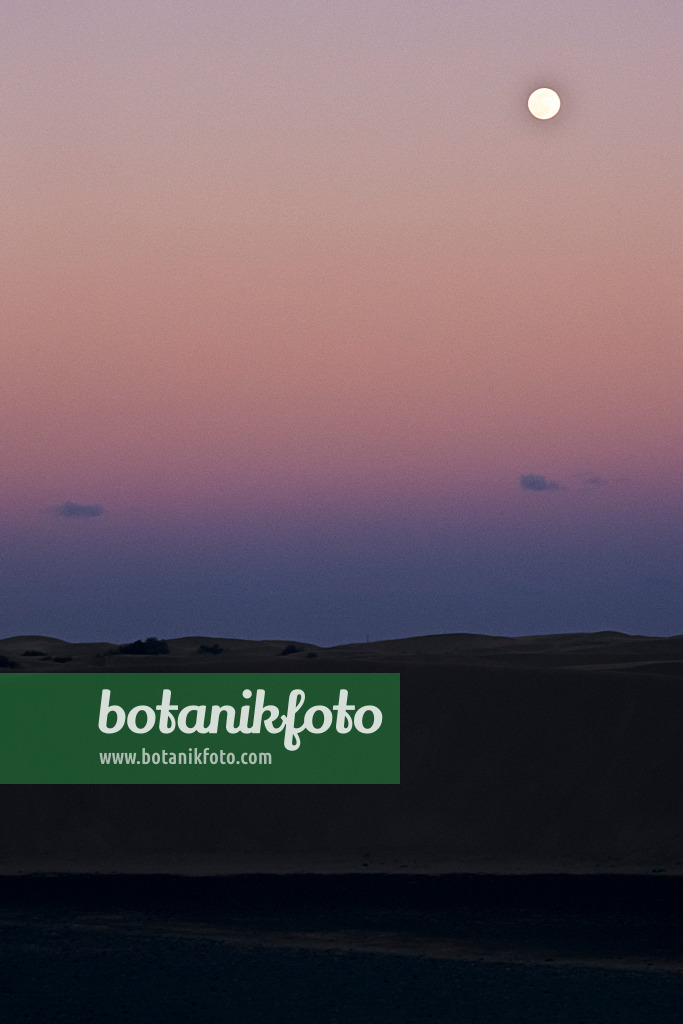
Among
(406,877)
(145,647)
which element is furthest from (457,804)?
(145,647)

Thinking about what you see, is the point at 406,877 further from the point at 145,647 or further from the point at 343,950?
the point at 145,647

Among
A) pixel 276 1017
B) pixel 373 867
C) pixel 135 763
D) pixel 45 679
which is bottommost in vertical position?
pixel 276 1017

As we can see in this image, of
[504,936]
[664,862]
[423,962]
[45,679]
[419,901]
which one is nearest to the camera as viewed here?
[423,962]

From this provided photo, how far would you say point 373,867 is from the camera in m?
20.6

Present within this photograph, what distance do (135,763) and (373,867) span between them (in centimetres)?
547

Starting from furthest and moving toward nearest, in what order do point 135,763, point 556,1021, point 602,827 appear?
point 135,763
point 602,827
point 556,1021

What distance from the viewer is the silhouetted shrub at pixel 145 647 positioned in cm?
4353

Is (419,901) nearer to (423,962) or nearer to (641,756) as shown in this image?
(423,962)

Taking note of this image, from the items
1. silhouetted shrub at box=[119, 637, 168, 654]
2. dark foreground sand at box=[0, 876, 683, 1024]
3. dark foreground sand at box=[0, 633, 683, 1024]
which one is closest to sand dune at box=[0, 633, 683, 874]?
dark foreground sand at box=[0, 633, 683, 1024]

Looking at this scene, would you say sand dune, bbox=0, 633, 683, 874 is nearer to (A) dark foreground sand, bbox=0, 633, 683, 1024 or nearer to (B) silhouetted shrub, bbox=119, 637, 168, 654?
(A) dark foreground sand, bbox=0, 633, 683, 1024

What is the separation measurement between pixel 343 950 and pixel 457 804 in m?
8.93

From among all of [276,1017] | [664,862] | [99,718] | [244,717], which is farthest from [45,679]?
[276,1017]

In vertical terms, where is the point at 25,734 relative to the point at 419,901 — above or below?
above

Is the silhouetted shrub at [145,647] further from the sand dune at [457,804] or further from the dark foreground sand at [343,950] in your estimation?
the dark foreground sand at [343,950]
